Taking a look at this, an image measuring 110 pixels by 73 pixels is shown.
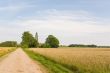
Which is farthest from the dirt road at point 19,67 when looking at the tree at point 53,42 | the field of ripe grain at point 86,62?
the tree at point 53,42

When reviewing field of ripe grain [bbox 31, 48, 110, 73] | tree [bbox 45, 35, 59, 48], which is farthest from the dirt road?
tree [bbox 45, 35, 59, 48]

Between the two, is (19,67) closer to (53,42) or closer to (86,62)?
(86,62)

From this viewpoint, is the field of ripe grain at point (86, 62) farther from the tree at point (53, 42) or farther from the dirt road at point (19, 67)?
the tree at point (53, 42)

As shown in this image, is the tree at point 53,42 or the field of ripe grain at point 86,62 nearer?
the field of ripe grain at point 86,62

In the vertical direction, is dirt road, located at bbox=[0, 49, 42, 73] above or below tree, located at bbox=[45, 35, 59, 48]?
below

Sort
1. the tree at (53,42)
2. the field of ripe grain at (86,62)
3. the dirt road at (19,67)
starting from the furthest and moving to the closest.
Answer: the tree at (53,42) → the dirt road at (19,67) → the field of ripe grain at (86,62)

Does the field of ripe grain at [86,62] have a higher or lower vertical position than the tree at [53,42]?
lower

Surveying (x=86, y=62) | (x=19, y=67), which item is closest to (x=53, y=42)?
(x=19, y=67)

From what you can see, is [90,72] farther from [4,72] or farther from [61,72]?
[4,72]

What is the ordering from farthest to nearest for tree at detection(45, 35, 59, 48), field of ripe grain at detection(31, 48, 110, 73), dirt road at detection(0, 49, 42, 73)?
tree at detection(45, 35, 59, 48), dirt road at detection(0, 49, 42, 73), field of ripe grain at detection(31, 48, 110, 73)

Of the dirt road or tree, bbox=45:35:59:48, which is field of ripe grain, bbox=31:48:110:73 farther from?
tree, bbox=45:35:59:48

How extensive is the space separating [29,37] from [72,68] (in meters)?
177

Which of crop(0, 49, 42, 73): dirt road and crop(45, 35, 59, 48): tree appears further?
crop(45, 35, 59, 48): tree

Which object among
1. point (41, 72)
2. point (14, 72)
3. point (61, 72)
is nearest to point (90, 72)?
point (61, 72)
